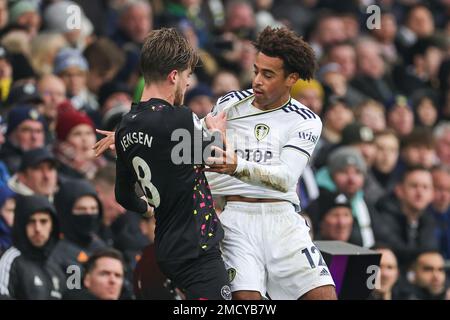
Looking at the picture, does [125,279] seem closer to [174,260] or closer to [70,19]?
[174,260]

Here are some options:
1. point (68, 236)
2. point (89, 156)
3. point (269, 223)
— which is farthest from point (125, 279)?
point (269, 223)

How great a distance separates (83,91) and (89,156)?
5.10ft

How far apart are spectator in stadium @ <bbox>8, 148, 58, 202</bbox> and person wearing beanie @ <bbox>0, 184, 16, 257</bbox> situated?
0.25 metres

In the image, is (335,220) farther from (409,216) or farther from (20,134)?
(20,134)

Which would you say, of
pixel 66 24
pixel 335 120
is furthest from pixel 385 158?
pixel 66 24

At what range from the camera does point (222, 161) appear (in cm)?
834

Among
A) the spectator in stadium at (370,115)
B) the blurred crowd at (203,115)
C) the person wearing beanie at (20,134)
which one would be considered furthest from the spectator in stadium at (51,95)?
the spectator in stadium at (370,115)

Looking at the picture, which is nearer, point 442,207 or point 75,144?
point 75,144

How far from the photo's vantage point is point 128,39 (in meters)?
16.2

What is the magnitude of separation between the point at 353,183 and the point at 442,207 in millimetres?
1595

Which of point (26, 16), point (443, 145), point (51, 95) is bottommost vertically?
point (443, 145)

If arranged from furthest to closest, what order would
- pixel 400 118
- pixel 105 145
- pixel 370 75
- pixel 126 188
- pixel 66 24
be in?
pixel 370 75 < pixel 400 118 < pixel 66 24 < pixel 105 145 < pixel 126 188

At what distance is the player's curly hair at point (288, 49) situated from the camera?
909 cm

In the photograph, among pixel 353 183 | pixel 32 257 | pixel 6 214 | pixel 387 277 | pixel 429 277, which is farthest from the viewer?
pixel 353 183
